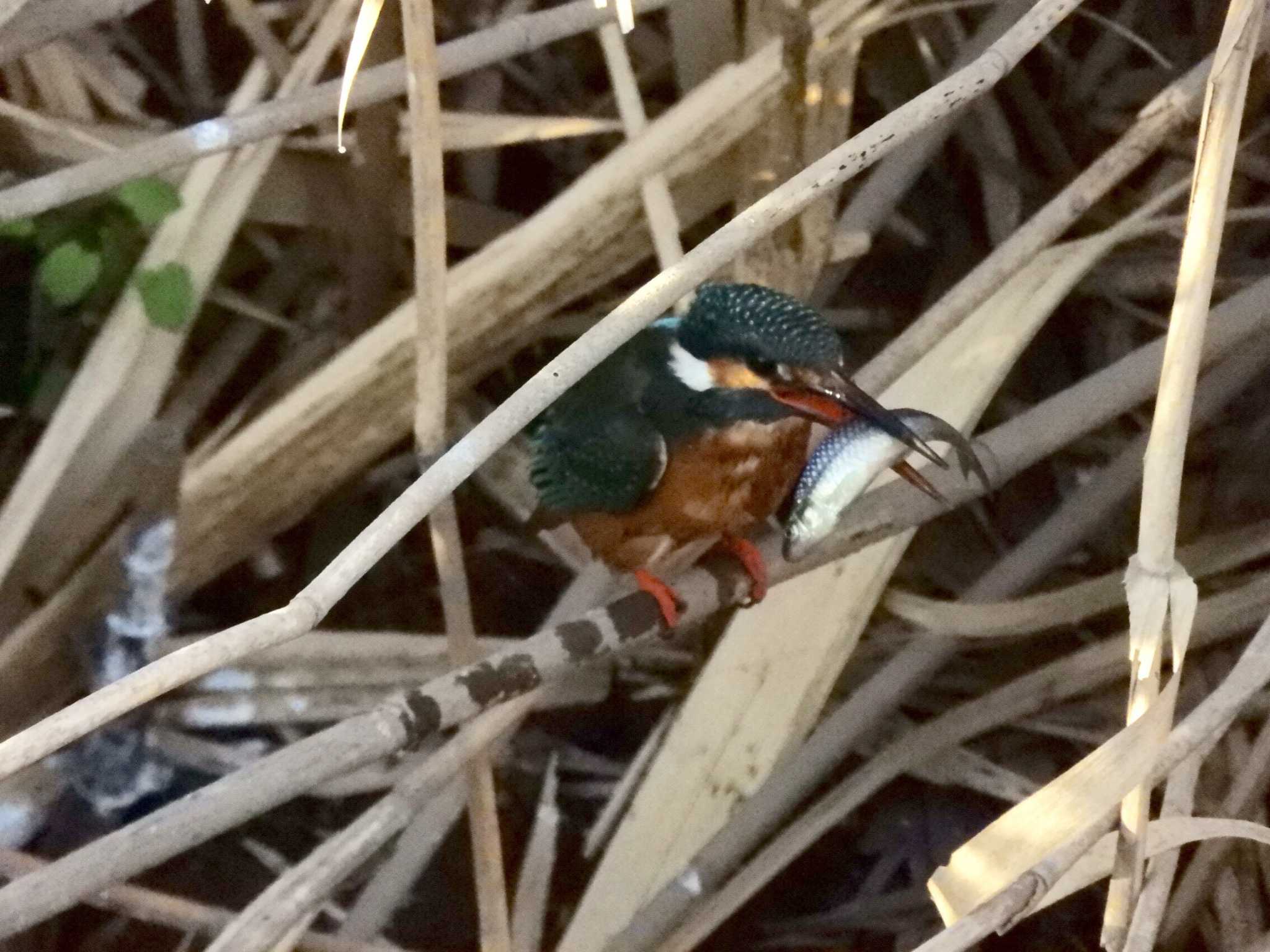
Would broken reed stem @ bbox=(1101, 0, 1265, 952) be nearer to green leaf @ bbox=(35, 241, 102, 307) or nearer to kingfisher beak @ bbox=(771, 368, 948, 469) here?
kingfisher beak @ bbox=(771, 368, 948, 469)

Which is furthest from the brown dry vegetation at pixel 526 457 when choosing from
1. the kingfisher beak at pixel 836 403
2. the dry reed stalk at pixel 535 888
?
the kingfisher beak at pixel 836 403

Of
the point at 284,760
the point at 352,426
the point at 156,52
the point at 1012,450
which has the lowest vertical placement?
the point at 284,760

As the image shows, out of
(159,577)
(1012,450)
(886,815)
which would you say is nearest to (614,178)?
(1012,450)

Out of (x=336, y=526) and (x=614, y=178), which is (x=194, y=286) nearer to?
(x=336, y=526)

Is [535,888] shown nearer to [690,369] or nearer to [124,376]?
[690,369]

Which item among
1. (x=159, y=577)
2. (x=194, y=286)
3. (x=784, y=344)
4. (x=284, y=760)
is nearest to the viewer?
(x=284, y=760)

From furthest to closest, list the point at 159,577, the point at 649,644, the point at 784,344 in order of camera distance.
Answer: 1. the point at 649,644
2. the point at 159,577
3. the point at 784,344

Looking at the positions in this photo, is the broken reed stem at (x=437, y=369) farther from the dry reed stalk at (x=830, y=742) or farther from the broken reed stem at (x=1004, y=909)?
the broken reed stem at (x=1004, y=909)
